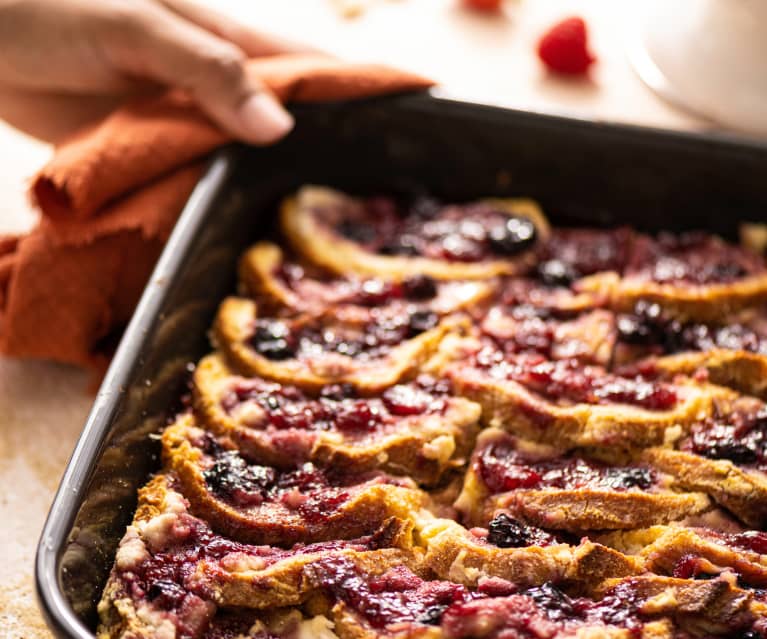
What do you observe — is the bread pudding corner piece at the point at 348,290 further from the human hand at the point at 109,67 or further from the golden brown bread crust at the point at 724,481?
the golden brown bread crust at the point at 724,481

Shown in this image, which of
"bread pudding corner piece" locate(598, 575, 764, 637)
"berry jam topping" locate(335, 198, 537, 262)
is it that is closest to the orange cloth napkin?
"berry jam topping" locate(335, 198, 537, 262)

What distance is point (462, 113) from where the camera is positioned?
3387 millimetres

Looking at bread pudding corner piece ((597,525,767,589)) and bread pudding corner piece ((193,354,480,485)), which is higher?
bread pudding corner piece ((597,525,767,589))

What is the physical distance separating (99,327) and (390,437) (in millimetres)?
1070

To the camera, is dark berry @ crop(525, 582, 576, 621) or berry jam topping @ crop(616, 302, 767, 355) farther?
berry jam topping @ crop(616, 302, 767, 355)

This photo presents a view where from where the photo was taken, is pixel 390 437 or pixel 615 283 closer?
pixel 390 437

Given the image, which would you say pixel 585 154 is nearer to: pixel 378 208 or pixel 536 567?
pixel 378 208

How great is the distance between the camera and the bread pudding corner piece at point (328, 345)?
110 inches

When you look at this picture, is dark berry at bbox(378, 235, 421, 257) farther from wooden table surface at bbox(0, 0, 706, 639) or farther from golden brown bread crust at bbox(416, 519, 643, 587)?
golden brown bread crust at bbox(416, 519, 643, 587)

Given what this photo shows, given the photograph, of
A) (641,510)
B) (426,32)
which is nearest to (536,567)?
(641,510)

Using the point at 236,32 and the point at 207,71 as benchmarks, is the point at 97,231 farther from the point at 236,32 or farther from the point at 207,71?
the point at 236,32

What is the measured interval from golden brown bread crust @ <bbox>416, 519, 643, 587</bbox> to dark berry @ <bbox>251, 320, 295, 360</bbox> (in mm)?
799

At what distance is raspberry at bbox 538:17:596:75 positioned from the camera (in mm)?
4246

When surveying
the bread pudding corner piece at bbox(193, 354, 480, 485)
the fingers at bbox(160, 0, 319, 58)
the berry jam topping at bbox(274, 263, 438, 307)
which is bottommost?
the bread pudding corner piece at bbox(193, 354, 480, 485)
